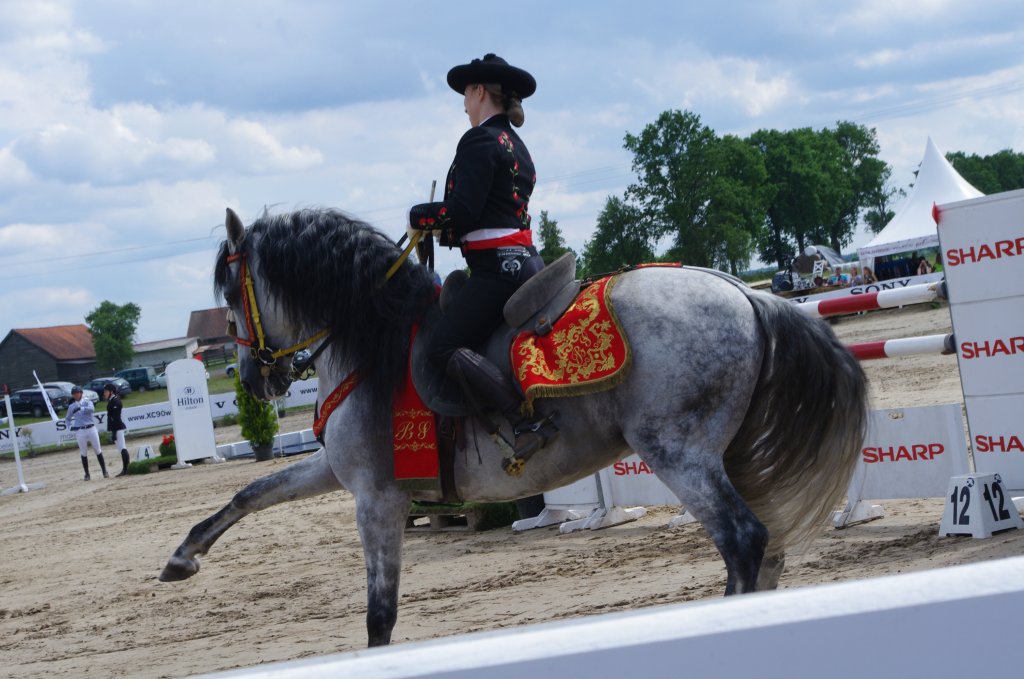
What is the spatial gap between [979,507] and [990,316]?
1288 mm

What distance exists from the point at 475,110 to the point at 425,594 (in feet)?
12.7

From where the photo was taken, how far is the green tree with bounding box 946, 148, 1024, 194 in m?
120

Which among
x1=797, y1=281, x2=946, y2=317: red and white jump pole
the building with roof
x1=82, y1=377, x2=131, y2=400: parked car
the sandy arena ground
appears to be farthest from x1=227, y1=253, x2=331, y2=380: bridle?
the building with roof

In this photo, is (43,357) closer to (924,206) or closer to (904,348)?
(924,206)

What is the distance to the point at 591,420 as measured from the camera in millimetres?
4840

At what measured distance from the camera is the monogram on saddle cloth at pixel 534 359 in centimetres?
471

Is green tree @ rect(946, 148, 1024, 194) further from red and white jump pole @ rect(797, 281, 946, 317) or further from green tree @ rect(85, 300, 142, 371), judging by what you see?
red and white jump pole @ rect(797, 281, 946, 317)

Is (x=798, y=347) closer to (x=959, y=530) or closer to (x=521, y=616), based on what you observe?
(x=521, y=616)

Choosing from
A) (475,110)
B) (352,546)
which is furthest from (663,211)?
(475,110)

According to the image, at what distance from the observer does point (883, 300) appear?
7.90m

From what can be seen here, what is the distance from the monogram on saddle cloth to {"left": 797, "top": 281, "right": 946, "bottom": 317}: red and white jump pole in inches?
129

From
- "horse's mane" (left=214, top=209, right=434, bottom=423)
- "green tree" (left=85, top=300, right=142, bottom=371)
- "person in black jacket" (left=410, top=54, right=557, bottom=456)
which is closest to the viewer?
"person in black jacket" (left=410, top=54, right=557, bottom=456)

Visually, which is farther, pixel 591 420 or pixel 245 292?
pixel 245 292

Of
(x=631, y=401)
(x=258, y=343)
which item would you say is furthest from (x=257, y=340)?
(x=631, y=401)
